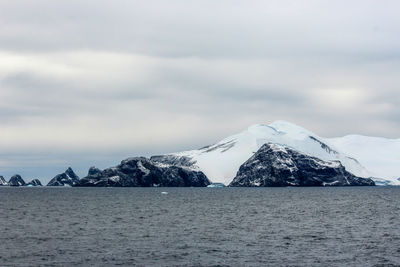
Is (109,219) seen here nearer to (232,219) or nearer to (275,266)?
(232,219)

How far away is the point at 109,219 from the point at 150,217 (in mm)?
9849

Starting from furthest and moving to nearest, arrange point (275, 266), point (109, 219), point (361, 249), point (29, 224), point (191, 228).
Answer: point (109, 219)
point (29, 224)
point (191, 228)
point (361, 249)
point (275, 266)

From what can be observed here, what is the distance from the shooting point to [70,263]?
65.8m

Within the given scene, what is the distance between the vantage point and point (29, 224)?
112m

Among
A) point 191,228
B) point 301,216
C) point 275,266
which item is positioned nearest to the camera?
point 275,266

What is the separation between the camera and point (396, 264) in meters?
66.1

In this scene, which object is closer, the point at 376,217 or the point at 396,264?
the point at 396,264

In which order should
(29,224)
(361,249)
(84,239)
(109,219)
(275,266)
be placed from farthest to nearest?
(109,219) → (29,224) → (84,239) → (361,249) → (275,266)

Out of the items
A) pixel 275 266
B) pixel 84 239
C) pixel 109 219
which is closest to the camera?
pixel 275 266

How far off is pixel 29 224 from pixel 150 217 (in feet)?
90.7

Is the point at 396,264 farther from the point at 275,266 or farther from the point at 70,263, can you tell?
the point at 70,263

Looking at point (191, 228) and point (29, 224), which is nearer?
point (191, 228)

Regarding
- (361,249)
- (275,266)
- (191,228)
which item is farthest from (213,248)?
(191,228)

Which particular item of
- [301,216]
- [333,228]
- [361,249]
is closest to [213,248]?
[361,249]
